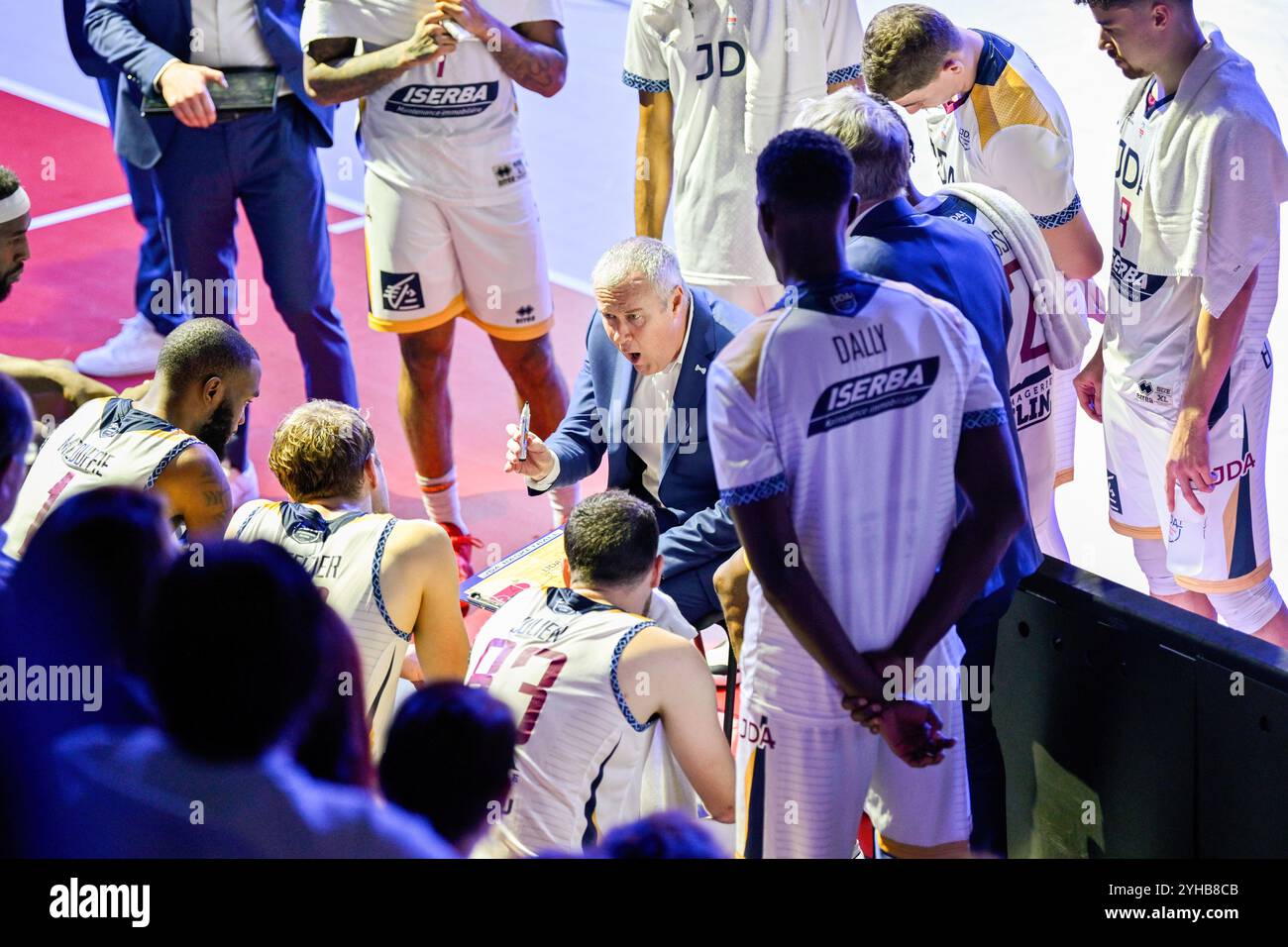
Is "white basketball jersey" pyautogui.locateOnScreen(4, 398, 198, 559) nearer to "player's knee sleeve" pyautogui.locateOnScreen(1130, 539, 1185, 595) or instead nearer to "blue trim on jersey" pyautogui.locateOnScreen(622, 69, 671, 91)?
"blue trim on jersey" pyautogui.locateOnScreen(622, 69, 671, 91)

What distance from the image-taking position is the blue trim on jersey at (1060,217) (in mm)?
4473

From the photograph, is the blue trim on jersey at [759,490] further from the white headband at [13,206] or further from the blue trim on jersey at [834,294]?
the white headband at [13,206]

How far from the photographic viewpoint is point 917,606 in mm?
3059

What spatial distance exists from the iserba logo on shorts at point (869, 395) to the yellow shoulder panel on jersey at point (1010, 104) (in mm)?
1718

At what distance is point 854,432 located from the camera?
2949 mm

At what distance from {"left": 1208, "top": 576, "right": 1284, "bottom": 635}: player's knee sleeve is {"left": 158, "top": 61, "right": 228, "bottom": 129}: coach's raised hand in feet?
11.7

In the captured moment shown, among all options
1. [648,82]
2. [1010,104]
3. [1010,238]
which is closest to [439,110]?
[648,82]

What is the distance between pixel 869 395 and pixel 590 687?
2.78ft

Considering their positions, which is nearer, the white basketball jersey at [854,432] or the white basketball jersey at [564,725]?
the white basketball jersey at [854,432]

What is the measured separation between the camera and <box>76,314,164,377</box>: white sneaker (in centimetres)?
679

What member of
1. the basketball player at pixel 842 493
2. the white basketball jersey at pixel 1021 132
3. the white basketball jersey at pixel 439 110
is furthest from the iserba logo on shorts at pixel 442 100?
the basketball player at pixel 842 493

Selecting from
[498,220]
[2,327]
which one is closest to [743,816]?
[498,220]

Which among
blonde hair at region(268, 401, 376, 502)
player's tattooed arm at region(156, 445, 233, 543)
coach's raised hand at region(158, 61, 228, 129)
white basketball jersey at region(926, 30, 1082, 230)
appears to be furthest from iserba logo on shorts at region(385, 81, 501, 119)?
blonde hair at region(268, 401, 376, 502)

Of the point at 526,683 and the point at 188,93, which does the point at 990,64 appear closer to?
the point at 526,683
